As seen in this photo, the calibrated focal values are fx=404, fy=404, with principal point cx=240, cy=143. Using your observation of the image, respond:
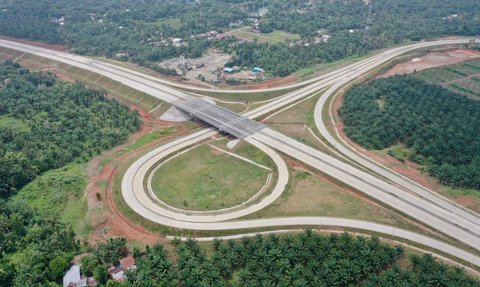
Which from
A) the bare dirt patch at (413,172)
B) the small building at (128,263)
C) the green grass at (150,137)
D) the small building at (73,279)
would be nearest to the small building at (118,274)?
the small building at (128,263)

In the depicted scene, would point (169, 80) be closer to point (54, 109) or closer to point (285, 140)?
point (54, 109)

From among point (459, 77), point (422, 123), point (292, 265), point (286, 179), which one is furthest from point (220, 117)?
point (459, 77)

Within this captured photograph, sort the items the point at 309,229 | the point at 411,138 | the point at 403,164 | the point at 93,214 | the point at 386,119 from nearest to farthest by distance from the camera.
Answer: the point at 309,229 → the point at 93,214 → the point at 403,164 → the point at 411,138 → the point at 386,119

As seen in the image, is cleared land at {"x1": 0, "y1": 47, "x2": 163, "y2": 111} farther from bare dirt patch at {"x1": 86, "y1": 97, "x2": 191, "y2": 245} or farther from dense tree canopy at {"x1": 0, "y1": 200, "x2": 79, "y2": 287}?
dense tree canopy at {"x1": 0, "y1": 200, "x2": 79, "y2": 287}

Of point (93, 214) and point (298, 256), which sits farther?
point (93, 214)

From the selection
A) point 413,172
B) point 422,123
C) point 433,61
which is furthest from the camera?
point 433,61

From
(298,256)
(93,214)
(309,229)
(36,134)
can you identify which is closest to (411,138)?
(309,229)

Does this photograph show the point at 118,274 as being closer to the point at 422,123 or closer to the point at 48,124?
the point at 48,124
